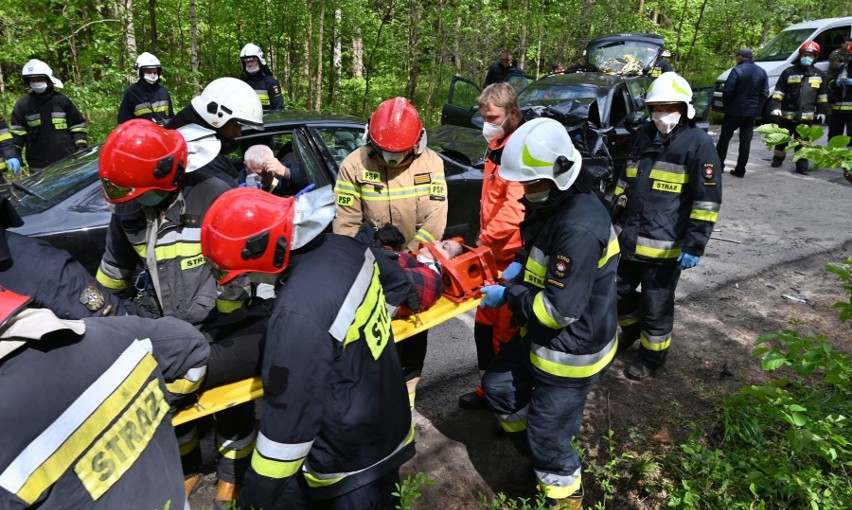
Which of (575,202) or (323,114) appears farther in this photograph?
(323,114)

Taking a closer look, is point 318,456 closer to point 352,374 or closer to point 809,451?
point 352,374

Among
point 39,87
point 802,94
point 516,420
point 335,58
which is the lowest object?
point 516,420

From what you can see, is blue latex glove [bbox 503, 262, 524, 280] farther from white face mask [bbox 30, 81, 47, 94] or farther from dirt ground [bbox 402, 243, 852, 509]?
white face mask [bbox 30, 81, 47, 94]

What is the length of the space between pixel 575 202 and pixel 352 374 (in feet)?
3.83

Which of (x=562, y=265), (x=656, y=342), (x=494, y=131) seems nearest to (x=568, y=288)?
(x=562, y=265)

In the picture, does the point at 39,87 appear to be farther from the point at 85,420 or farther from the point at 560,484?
the point at 560,484

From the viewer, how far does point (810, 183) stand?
8.88 meters

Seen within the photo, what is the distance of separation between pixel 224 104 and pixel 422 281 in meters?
1.47

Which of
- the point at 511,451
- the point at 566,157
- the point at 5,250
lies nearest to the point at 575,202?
→ the point at 566,157

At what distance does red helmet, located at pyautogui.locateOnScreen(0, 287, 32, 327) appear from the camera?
1.16 meters

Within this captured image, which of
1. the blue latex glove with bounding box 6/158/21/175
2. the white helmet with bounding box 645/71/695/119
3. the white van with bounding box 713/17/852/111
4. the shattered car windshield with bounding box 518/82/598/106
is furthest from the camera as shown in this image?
the white van with bounding box 713/17/852/111

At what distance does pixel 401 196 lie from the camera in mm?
3020

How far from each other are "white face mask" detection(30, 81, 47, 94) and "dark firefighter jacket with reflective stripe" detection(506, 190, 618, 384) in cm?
556

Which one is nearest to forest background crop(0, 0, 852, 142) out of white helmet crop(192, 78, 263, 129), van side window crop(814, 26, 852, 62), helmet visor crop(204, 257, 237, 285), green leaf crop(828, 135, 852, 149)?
van side window crop(814, 26, 852, 62)
